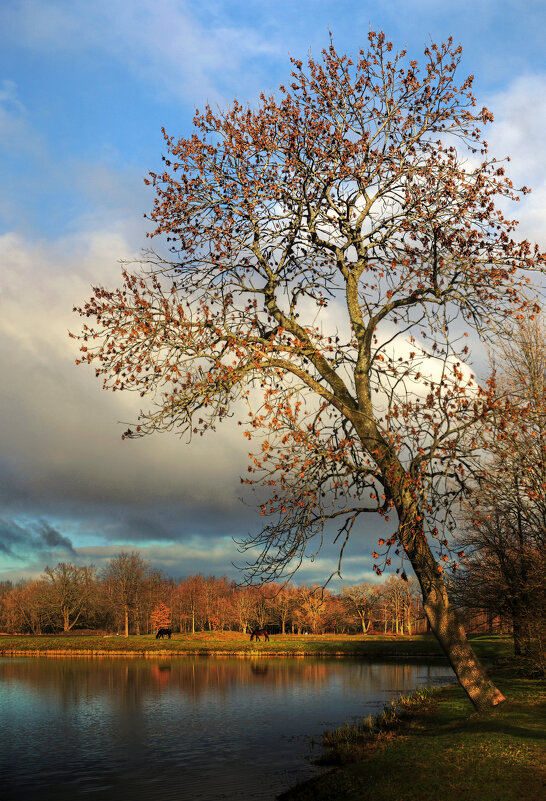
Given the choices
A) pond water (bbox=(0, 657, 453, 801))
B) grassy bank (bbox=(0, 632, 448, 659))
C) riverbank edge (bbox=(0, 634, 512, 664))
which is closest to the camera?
pond water (bbox=(0, 657, 453, 801))

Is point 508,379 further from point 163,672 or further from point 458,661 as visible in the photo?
point 163,672

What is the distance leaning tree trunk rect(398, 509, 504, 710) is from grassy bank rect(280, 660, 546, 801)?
1070 mm

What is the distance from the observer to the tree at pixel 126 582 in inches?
4183

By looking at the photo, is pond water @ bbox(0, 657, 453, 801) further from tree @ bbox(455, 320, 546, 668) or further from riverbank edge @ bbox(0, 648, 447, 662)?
riverbank edge @ bbox(0, 648, 447, 662)

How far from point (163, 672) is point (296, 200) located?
47.1 meters

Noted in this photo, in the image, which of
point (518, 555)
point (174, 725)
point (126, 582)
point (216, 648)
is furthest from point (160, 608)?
point (518, 555)

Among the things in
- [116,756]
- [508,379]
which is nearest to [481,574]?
[508,379]

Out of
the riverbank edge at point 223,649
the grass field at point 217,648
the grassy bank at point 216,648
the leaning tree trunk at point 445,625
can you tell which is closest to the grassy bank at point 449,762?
the leaning tree trunk at point 445,625

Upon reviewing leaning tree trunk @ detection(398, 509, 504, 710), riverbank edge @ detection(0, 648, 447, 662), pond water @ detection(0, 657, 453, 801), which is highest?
leaning tree trunk @ detection(398, 509, 504, 710)

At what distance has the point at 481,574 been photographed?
1265 inches

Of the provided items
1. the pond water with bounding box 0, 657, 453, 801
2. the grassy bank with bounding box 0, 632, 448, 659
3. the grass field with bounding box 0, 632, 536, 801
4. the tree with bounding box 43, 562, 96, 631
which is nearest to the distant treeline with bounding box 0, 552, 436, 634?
the tree with bounding box 43, 562, 96, 631

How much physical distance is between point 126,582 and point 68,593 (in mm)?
10608

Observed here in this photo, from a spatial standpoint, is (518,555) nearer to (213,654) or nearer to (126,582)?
(213,654)

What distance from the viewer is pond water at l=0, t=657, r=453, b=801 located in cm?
1934
